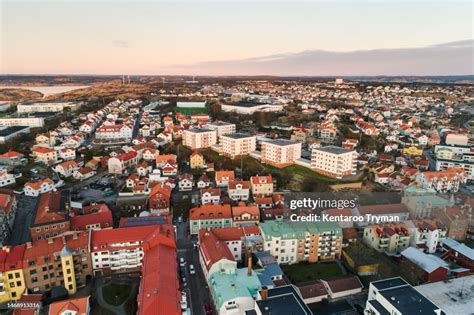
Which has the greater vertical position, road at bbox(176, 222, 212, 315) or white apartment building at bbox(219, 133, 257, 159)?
white apartment building at bbox(219, 133, 257, 159)

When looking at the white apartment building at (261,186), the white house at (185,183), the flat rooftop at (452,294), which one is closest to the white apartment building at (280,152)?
the white apartment building at (261,186)

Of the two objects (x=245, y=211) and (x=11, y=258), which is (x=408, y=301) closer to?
(x=245, y=211)

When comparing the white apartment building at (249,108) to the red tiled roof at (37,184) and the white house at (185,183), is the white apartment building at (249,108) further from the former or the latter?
the red tiled roof at (37,184)

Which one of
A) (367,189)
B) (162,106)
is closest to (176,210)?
(367,189)

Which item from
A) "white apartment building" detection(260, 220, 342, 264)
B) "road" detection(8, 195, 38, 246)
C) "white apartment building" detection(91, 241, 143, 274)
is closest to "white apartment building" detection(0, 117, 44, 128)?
"road" detection(8, 195, 38, 246)

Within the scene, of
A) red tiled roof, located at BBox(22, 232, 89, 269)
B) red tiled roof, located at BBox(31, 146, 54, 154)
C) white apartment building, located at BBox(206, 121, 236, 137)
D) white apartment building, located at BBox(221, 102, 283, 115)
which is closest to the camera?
red tiled roof, located at BBox(22, 232, 89, 269)

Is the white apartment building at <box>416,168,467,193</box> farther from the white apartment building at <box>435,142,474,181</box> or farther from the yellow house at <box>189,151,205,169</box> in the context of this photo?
the yellow house at <box>189,151,205,169</box>

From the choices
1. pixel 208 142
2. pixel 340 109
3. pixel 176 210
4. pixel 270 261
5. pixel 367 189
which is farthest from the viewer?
pixel 340 109

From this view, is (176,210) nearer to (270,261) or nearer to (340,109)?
(270,261)
